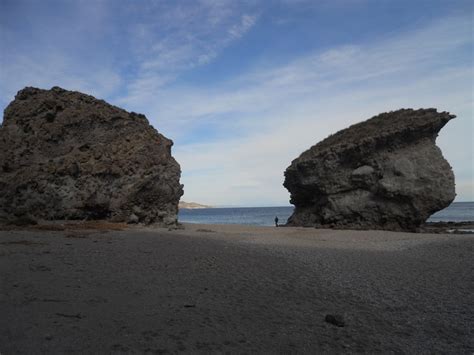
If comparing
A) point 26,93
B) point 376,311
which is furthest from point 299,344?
point 26,93

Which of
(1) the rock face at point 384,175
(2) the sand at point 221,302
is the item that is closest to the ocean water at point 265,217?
(1) the rock face at point 384,175

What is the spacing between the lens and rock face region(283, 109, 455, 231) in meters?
23.5

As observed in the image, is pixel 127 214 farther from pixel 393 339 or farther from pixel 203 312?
pixel 393 339

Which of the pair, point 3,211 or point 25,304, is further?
point 3,211

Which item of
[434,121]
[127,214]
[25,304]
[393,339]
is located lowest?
[393,339]

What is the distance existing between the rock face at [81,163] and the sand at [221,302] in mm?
8023

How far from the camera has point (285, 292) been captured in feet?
22.3

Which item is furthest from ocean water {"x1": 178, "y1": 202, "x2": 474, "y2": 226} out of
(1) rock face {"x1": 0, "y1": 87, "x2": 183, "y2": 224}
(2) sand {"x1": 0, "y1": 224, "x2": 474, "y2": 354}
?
(2) sand {"x1": 0, "y1": 224, "x2": 474, "y2": 354}

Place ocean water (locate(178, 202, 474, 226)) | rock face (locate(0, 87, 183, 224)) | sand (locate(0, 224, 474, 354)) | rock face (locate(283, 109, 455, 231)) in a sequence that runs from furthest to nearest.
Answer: ocean water (locate(178, 202, 474, 226)), rock face (locate(283, 109, 455, 231)), rock face (locate(0, 87, 183, 224)), sand (locate(0, 224, 474, 354))

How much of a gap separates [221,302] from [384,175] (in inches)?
817

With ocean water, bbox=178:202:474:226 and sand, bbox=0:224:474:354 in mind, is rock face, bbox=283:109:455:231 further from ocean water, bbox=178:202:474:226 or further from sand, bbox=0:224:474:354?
ocean water, bbox=178:202:474:226

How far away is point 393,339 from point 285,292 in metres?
2.25

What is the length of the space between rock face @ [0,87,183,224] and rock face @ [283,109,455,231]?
35.1ft

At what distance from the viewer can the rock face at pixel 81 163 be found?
58.6ft
